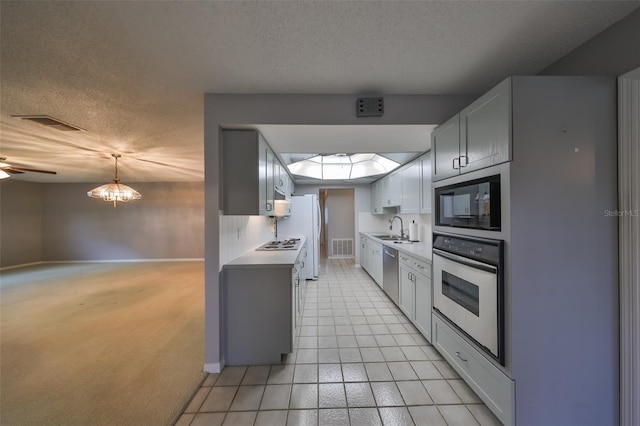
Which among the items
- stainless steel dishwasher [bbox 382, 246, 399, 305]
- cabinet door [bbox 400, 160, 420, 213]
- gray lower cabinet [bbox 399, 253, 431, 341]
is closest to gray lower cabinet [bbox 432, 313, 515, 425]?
gray lower cabinet [bbox 399, 253, 431, 341]

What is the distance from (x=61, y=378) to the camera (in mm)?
2002

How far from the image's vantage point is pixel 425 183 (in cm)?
320

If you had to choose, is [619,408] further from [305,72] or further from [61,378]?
[61,378]

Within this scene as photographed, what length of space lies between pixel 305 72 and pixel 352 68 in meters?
0.36

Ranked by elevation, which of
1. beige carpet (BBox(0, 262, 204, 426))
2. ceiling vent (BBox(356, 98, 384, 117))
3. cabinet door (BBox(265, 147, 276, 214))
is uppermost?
ceiling vent (BBox(356, 98, 384, 117))

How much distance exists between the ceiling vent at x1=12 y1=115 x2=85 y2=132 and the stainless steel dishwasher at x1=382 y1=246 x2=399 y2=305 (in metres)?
4.29

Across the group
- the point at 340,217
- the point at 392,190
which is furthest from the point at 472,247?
the point at 340,217

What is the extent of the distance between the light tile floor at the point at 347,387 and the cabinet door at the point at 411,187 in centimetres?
173

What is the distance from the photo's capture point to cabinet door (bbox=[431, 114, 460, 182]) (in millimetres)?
1881

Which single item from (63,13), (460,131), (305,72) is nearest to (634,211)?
(460,131)

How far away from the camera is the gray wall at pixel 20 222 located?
20.5ft

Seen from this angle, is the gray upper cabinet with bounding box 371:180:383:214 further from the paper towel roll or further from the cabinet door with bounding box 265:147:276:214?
the cabinet door with bounding box 265:147:276:214

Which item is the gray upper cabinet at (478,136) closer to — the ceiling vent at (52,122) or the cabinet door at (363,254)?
the cabinet door at (363,254)

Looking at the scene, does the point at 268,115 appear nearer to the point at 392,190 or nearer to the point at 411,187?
A: the point at 411,187
